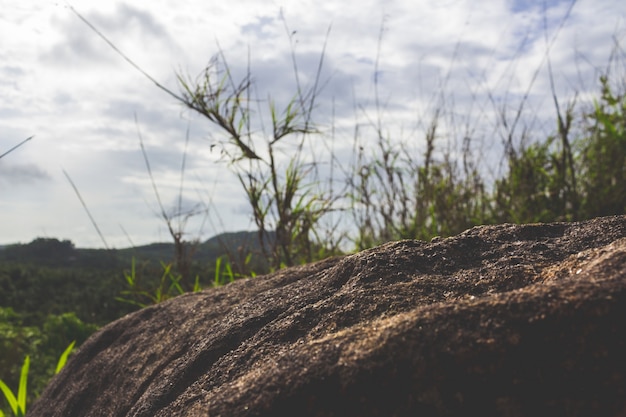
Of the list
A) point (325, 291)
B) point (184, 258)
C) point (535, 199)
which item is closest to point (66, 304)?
point (184, 258)

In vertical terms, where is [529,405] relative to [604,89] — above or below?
below

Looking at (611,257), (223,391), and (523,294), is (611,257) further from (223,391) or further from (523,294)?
(223,391)

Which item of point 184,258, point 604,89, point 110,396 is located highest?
point 604,89

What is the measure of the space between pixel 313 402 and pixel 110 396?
2.71 feet

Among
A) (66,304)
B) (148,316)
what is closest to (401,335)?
(148,316)

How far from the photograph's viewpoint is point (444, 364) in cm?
90

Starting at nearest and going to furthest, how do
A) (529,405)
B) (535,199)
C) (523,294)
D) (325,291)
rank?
(529,405)
(523,294)
(325,291)
(535,199)

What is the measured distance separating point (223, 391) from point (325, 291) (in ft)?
1.09

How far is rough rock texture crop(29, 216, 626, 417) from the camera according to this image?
0.88m

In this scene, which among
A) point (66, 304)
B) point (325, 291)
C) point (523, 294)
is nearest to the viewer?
point (523, 294)

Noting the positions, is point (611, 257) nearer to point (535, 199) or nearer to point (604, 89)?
point (535, 199)

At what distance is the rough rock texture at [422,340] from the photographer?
2.88 ft

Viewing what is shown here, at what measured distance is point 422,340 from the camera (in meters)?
0.93

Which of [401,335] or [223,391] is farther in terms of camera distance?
[223,391]
